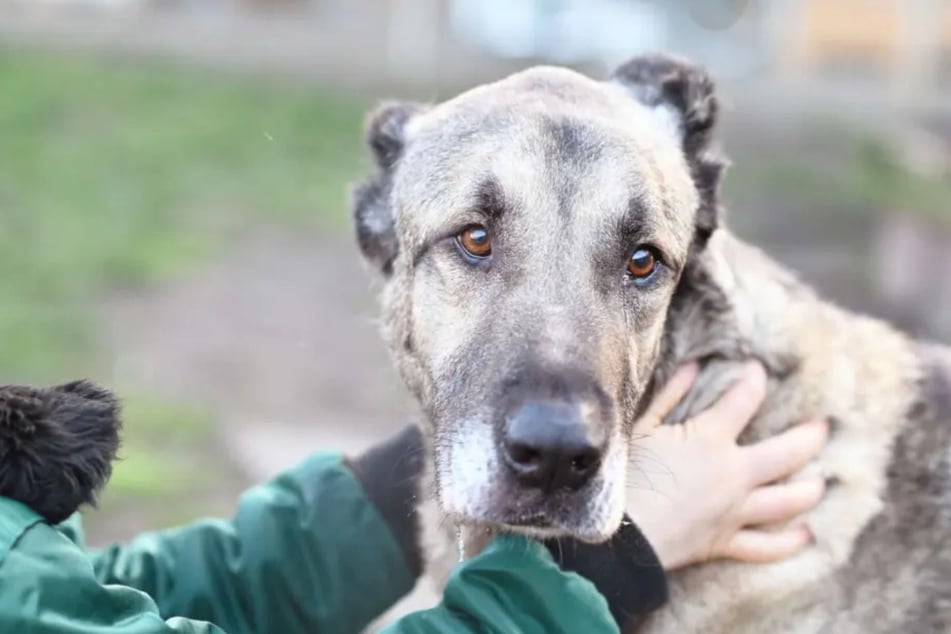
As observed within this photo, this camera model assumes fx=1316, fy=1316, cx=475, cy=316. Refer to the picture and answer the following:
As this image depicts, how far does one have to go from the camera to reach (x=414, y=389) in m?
3.21

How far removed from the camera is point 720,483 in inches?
117

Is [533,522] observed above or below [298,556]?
above

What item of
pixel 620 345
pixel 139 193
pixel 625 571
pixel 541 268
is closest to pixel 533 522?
pixel 625 571

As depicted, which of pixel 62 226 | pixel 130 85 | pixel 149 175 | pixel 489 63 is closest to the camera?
pixel 62 226

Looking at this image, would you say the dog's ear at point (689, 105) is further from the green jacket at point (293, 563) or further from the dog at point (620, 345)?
the green jacket at point (293, 563)

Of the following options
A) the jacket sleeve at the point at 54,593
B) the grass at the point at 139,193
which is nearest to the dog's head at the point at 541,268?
the jacket sleeve at the point at 54,593

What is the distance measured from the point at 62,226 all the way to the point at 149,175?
1.38 meters

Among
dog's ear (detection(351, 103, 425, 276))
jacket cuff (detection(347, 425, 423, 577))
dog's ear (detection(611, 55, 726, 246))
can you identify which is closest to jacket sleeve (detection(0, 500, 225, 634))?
jacket cuff (detection(347, 425, 423, 577))

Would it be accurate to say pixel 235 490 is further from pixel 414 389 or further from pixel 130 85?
pixel 130 85

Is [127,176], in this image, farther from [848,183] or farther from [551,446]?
[551,446]

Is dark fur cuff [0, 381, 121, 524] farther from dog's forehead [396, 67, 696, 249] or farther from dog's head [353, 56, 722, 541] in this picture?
dog's forehead [396, 67, 696, 249]

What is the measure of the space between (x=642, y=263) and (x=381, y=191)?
0.82 meters

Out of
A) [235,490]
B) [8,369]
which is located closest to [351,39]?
[8,369]

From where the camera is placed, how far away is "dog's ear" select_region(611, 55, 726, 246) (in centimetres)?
336
